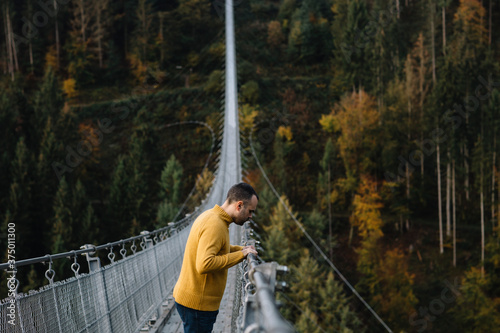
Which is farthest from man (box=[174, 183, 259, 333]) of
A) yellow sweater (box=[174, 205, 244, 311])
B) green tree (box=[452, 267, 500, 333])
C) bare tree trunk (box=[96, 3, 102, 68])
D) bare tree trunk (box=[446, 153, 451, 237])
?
bare tree trunk (box=[96, 3, 102, 68])

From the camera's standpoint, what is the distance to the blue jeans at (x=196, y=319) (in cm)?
157

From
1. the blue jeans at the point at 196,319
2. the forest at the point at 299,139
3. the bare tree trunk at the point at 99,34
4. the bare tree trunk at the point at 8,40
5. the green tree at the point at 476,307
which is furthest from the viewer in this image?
the bare tree trunk at the point at 99,34

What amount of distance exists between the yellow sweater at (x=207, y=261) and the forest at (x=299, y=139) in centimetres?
1279

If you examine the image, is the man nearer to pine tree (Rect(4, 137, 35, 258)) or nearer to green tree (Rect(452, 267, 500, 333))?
pine tree (Rect(4, 137, 35, 258))

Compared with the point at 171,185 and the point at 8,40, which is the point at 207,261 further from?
the point at 8,40

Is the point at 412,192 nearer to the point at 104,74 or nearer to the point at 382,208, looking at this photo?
the point at 382,208

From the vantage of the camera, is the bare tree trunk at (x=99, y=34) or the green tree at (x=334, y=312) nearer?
the green tree at (x=334, y=312)

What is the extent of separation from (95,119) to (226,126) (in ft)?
35.1

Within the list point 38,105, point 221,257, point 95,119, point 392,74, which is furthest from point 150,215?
point 221,257

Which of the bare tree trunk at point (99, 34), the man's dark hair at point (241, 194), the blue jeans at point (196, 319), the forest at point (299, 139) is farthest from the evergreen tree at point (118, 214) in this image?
the man's dark hair at point (241, 194)

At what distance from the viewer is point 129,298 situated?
264 centimetres

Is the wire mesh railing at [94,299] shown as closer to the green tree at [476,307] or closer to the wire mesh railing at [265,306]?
the wire mesh railing at [265,306]

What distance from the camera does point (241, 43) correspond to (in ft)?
128

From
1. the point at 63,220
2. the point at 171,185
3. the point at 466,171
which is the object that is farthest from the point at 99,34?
the point at 466,171
